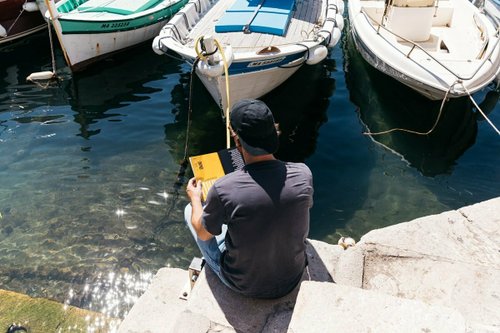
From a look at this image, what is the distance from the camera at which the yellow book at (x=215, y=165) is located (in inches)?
168

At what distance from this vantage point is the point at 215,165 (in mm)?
4344

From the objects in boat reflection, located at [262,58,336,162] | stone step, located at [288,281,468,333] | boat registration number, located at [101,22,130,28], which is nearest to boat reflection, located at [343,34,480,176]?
boat reflection, located at [262,58,336,162]

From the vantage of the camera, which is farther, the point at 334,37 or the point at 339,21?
the point at 339,21

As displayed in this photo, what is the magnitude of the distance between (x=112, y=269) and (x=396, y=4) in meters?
8.39

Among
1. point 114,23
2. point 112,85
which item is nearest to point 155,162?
point 112,85

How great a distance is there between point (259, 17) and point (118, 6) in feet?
16.5

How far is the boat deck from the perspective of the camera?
7977 millimetres

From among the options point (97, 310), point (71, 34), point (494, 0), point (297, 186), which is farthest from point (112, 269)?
point (494, 0)

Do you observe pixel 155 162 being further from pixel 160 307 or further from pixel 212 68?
pixel 160 307

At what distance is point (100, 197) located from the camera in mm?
6309

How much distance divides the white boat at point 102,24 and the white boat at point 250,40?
201 cm

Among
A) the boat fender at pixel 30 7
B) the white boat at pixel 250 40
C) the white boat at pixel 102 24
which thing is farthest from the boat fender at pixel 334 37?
the boat fender at pixel 30 7

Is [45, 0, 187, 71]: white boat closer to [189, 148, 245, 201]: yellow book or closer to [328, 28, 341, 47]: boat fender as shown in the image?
[328, 28, 341, 47]: boat fender

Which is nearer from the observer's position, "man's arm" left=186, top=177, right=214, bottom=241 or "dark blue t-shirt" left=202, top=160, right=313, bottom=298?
"dark blue t-shirt" left=202, top=160, right=313, bottom=298
